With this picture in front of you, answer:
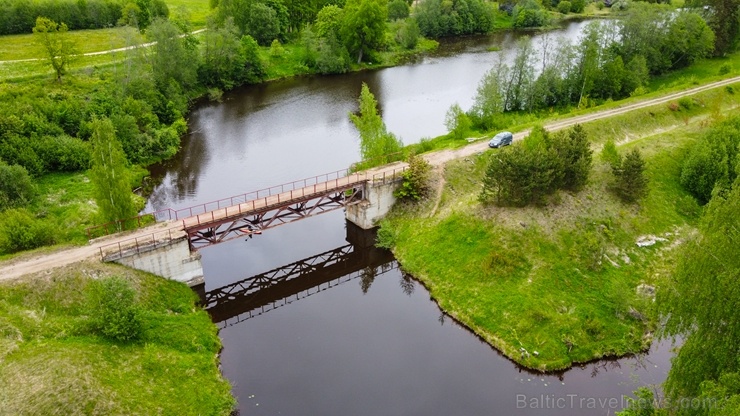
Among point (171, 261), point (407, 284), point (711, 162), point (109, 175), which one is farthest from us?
point (711, 162)

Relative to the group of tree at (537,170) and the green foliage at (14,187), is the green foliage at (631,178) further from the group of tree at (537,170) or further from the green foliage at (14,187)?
the green foliage at (14,187)

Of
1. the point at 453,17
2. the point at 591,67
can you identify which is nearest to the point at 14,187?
the point at 591,67

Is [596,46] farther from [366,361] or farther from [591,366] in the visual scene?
[366,361]

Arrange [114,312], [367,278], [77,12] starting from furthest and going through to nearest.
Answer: [77,12] < [367,278] < [114,312]

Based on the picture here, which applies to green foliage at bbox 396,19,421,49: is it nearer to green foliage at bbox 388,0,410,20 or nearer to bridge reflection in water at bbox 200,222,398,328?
green foliage at bbox 388,0,410,20

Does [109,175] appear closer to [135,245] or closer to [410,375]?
[135,245]

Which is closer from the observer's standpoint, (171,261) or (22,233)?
(22,233)

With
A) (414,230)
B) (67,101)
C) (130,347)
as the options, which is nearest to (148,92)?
(67,101)
